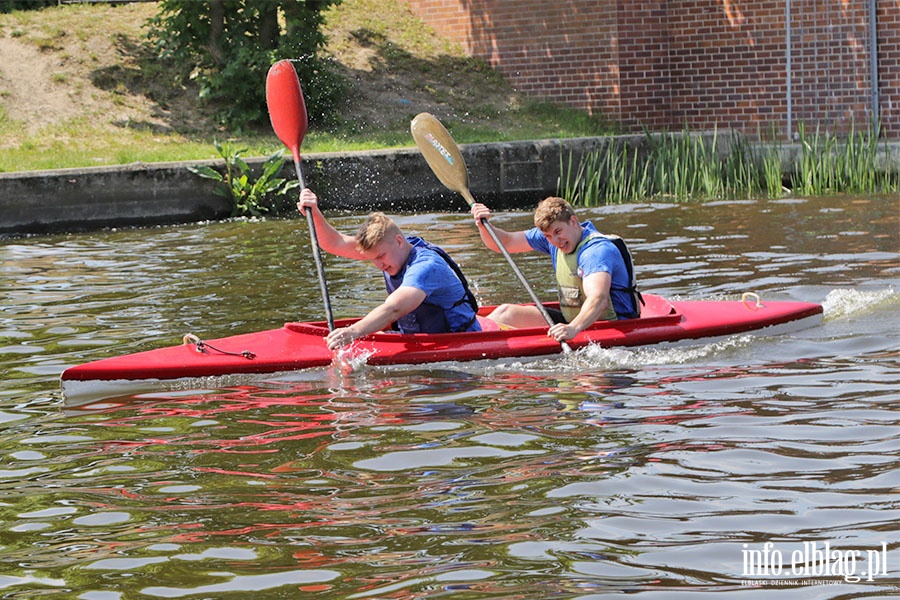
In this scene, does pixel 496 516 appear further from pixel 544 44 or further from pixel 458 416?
pixel 544 44

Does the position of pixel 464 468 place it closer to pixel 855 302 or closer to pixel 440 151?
pixel 855 302

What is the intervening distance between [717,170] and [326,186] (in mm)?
4010

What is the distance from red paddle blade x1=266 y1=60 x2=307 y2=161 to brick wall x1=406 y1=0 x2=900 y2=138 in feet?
22.3

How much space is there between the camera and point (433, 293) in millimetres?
6605

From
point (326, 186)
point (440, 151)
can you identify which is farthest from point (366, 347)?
point (326, 186)

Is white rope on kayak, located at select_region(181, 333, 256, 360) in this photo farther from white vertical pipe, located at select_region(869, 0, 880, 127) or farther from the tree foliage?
white vertical pipe, located at select_region(869, 0, 880, 127)

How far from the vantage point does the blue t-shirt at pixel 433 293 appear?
6465mm

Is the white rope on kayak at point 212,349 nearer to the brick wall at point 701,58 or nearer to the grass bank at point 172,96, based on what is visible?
the grass bank at point 172,96

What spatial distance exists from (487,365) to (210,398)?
4.61ft

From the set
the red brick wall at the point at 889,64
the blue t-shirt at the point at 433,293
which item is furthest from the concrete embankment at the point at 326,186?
the blue t-shirt at the point at 433,293

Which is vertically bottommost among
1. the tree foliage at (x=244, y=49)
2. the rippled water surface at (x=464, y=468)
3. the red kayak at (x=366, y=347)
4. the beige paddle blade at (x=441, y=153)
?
the rippled water surface at (x=464, y=468)

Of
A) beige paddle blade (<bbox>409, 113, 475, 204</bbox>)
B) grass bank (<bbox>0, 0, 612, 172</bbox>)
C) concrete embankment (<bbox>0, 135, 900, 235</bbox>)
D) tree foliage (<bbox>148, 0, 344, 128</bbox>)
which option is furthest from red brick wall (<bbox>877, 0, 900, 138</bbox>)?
beige paddle blade (<bbox>409, 113, 475, 204</bbox>)

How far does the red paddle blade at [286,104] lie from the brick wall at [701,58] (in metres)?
6.78

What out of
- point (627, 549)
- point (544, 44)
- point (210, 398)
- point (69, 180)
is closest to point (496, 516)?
point (627, 549)
